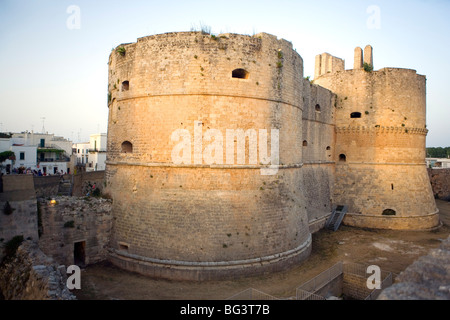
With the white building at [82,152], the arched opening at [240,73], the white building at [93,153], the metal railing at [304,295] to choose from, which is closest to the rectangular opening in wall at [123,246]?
the metal railing at [304,295]

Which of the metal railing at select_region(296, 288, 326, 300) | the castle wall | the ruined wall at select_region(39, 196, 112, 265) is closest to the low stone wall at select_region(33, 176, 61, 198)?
the ruined wall at select_region(39, 196, 112, 265)

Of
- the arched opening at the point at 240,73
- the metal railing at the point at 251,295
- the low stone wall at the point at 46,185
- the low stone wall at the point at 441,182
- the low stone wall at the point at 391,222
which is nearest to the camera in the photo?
the metal railing at the point at 251,295

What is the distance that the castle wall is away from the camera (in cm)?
1841

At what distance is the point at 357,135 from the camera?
19250 mm

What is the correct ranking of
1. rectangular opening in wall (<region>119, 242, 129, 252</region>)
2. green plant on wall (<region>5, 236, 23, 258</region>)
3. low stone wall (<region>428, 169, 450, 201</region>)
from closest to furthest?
green plant on wall (<region>5, 236, 23, 258</region>), rectangular opening in wall (<region>119, 242, 129, 252</region>), low stone wall (<region>428, 169, 450, 201</region>)

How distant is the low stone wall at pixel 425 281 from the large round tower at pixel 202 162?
6005 millimetres

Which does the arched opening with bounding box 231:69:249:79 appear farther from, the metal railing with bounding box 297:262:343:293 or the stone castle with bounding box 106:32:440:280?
the metal railing with bounding box 297:262:343:293

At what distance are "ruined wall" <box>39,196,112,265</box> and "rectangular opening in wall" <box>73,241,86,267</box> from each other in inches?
4.4

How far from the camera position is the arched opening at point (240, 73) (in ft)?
39.4

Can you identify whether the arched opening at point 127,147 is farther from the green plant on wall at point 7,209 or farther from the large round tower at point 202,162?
the green plant on wall at point 7,209

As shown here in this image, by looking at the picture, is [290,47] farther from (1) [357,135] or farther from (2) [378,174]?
(2) [378,174]

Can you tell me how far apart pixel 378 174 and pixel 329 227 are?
4.52m

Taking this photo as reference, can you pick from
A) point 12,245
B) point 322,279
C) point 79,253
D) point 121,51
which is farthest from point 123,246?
point 121,51

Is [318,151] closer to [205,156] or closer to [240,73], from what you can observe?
[240,73]
